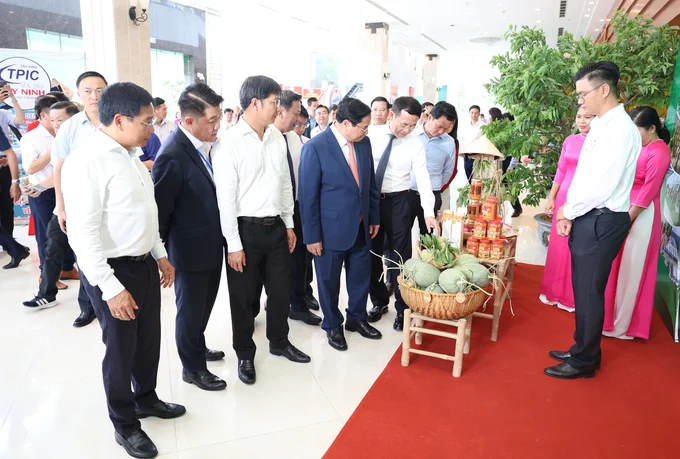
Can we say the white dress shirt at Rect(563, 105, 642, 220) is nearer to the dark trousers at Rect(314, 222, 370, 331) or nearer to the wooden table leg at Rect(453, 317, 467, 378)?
the wooden table leg at Rect(453, 317, 467, 378)

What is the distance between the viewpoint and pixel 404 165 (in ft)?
11.2

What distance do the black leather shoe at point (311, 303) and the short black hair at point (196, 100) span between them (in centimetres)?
192

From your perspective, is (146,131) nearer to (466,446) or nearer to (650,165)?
(466,446)

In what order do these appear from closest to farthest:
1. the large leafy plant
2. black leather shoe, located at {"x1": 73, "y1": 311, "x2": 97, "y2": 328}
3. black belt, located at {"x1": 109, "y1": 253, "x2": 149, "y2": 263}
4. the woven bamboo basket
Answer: black belt, located at {"x1": 109, "y1": 253, "x2": 149, "y2": 263} → the woven bamboo basket → black leather shoe, located at {"x1": 73, "y1": 311, "x2": 97, "y2": 328} → the large leafy plant

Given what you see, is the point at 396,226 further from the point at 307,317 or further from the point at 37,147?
the point at 37,147

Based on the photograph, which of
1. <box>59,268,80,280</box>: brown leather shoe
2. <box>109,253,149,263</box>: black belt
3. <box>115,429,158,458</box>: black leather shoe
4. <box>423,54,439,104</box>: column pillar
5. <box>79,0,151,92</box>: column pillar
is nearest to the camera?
<box>109,253,149,263</box>: black belt

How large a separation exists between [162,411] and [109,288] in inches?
34.1

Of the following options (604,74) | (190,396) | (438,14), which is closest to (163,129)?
(190,396)

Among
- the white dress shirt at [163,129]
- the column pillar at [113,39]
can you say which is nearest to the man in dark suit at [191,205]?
the white dress shirt at [163,129]

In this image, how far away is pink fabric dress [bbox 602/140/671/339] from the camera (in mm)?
3279

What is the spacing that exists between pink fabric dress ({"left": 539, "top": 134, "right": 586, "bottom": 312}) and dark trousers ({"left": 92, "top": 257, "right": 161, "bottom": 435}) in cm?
313

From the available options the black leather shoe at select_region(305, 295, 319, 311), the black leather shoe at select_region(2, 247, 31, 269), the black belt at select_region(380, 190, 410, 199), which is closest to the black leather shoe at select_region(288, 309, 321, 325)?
the black leather shoe at select_region(305, 295, 319, 311)

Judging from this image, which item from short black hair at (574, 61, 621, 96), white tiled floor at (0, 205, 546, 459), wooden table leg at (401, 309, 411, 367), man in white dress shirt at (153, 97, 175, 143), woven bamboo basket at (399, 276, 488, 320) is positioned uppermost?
short black hair at (574, 61, 621, 96)

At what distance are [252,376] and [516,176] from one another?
382 centimetres
